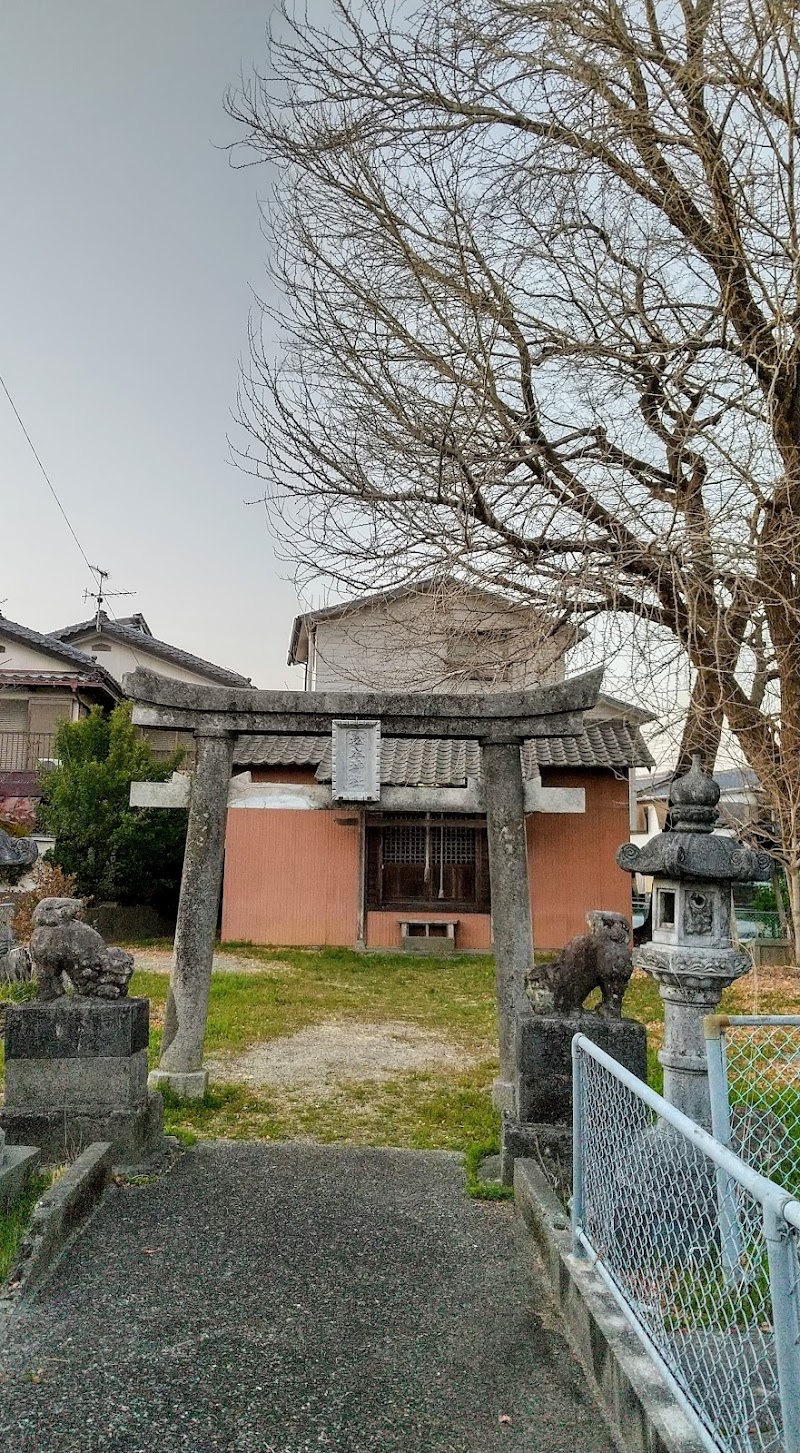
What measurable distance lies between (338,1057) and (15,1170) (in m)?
4.29

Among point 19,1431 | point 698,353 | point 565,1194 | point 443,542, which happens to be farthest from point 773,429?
point 19,1431

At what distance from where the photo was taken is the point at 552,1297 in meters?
3.71

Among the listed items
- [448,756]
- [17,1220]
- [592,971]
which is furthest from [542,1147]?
[448,756]

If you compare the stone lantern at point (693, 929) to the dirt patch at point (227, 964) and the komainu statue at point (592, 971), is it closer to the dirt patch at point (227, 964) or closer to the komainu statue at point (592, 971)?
the komainu statue at point (592, 971)

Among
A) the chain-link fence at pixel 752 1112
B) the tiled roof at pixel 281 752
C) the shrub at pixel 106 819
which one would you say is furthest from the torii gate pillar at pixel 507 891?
the shrub at pixel 106 819

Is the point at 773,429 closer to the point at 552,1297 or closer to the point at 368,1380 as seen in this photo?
the point at 552,1297

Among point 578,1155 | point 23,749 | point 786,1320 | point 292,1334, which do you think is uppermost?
point 23,749

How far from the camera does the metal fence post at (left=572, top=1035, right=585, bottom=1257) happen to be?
3592 mm

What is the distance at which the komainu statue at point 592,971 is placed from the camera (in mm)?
4797

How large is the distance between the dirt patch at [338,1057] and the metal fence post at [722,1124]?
14.1 feet

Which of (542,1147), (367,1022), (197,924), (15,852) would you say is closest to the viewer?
(15,852)

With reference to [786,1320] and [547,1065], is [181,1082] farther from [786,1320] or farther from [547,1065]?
[786,1320]

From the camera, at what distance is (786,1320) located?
1.78m

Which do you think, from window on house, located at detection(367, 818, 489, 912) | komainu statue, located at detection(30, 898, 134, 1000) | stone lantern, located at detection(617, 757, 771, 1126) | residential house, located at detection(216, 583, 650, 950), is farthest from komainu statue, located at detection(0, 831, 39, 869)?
window on house, located at detection(367, 818, 489, 912)
